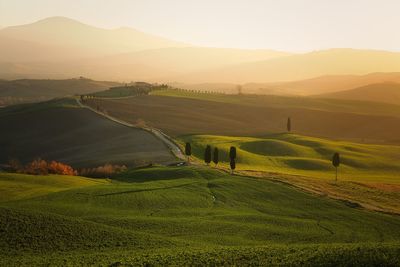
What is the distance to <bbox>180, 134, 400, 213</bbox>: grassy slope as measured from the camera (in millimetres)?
59656

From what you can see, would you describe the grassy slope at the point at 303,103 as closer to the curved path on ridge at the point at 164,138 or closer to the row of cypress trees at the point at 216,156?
the curved path on ridge at the point at 164,138

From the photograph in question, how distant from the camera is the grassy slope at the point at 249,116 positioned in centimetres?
13238

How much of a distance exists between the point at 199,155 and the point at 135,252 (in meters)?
58.9

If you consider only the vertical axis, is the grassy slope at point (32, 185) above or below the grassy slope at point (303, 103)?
below

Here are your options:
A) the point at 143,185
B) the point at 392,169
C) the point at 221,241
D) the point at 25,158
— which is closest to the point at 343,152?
the point at 392,169

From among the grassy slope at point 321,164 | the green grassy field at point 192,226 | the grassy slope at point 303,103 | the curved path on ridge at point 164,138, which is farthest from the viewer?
the grassy slope at point 303,103

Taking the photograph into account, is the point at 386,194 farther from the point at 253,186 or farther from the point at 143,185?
the point at 143,185

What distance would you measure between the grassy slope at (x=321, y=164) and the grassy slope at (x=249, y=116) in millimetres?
17782

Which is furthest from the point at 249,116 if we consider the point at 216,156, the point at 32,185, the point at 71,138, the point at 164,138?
the point at 32,185

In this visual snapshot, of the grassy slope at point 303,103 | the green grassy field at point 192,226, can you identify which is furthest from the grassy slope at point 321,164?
the grassy slope at point 303,103

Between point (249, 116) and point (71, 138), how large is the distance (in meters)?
65.2

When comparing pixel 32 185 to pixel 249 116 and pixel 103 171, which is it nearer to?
pixel 103 171

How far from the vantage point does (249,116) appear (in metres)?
156

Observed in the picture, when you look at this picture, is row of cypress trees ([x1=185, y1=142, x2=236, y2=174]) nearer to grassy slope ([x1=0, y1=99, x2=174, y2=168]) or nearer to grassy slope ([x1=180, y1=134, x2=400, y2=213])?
grassy slope ([x1=180, y1=134, x2=400, y2=213])
